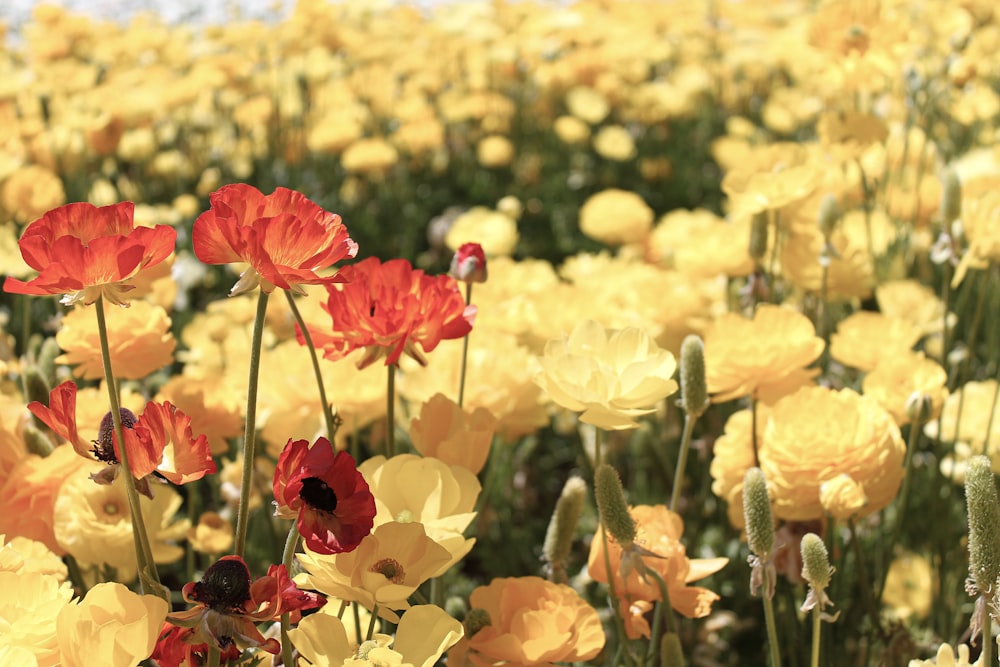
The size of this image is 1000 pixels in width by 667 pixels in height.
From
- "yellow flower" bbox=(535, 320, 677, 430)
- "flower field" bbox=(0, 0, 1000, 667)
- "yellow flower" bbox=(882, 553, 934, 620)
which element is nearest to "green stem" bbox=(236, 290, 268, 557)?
"flower field" bbox=(0, 0, 1000, 667)

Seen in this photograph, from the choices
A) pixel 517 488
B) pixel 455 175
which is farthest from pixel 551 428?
pixel 455 175

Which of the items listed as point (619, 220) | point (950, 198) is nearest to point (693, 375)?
point (950, 198)

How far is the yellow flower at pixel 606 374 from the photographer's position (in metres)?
1.18

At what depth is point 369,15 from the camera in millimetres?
5266

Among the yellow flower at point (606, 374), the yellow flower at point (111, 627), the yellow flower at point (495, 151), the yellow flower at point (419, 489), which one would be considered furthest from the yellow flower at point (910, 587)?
the yellow flower at point (495, 151)

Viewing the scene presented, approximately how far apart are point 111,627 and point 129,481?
159 millimetres

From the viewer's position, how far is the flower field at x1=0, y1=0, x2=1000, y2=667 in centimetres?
93

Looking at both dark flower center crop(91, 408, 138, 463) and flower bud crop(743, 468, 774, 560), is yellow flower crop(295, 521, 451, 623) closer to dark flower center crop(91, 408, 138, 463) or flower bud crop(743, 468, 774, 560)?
dark flower center crop(91, 408, 138, 463)

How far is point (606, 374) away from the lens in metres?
1.23

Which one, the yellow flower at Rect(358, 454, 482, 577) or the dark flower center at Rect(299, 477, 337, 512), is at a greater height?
the dark flower center at Rect(299, 477, 337, 512)

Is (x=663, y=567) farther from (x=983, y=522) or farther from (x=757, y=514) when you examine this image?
(x=983, y=522)

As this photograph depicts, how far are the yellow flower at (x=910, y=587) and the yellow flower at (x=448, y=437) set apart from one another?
39.0 inches

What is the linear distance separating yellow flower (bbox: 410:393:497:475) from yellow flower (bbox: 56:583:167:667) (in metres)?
0.39

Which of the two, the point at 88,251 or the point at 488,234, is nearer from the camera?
the point at 88,251
